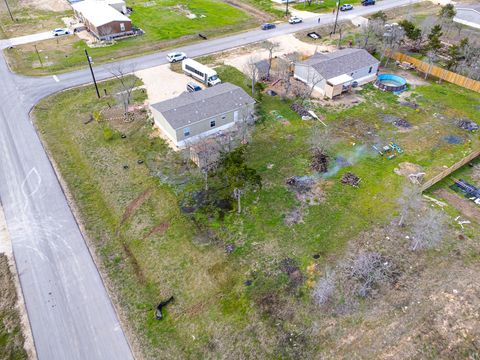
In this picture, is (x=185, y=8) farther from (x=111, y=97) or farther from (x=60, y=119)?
(x=60, y=119)

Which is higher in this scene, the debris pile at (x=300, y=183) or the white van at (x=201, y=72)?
the white van at (x=201, y=72)

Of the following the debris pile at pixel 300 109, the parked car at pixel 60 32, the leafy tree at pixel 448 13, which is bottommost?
the debris pile at pixel 300 109

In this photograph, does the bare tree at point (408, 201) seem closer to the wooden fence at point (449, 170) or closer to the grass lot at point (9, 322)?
the wooden fence at point (449, 170)

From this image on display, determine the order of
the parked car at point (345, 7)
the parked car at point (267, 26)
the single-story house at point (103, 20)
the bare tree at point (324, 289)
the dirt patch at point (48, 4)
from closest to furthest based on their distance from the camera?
the bare tree at point (324, 289) < the single-story house at point (103, 20) < the parked car at point (267, 26) < the dirt patch at point (48, 4) < the parked car at point (345, 7)

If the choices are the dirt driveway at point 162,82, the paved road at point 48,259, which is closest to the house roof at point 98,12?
the dirt driveway at point 162,82

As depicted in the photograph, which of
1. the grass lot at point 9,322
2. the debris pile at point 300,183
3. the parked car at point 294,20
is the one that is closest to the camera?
the grass lot at point 9,322

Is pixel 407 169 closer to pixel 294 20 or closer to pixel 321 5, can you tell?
pixel 294 20

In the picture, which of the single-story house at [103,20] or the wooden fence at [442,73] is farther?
the single-story house at [103,20]
